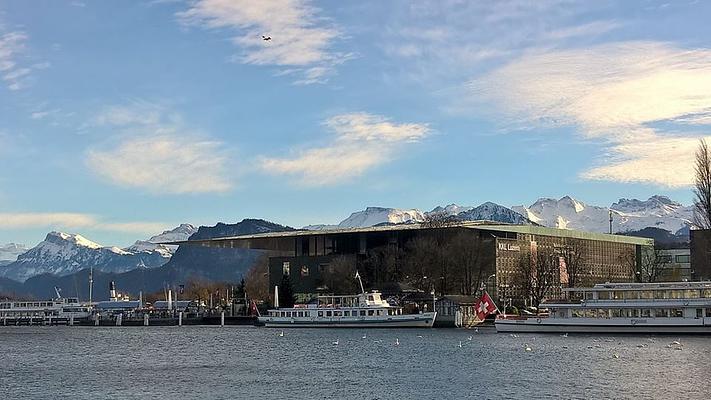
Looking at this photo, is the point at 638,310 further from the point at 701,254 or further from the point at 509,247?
the point at 509,247

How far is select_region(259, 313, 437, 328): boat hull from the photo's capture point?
121438 mm

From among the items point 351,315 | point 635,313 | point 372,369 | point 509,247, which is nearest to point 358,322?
point 351,315

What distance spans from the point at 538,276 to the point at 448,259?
12.6m

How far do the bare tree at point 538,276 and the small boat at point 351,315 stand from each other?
20.6 m

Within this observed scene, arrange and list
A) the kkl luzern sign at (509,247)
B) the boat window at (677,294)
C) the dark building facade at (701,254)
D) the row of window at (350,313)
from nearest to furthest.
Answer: the boat window at (677,294), the dark building facade at (701,254), the row of window at (350,313), the kkl luzern sign at (509,247)

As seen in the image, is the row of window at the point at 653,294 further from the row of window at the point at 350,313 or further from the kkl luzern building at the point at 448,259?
the kkl luzern building at the point at 448,259

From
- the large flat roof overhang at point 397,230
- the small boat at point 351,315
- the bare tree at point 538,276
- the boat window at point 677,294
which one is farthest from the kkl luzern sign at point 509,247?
the boat window at point 677,294

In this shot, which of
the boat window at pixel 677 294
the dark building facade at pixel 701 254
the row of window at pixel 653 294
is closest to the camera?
the row of window at pixel 653 294

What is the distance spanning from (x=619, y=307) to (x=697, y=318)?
23.6ft

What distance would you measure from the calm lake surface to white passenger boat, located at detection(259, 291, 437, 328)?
2205 centimetres

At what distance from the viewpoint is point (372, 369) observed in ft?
214

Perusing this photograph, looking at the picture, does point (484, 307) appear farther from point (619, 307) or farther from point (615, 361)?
point (615, 361)

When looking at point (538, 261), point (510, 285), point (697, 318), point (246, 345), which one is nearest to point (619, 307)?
point (697, 318)

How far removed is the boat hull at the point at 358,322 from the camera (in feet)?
398
